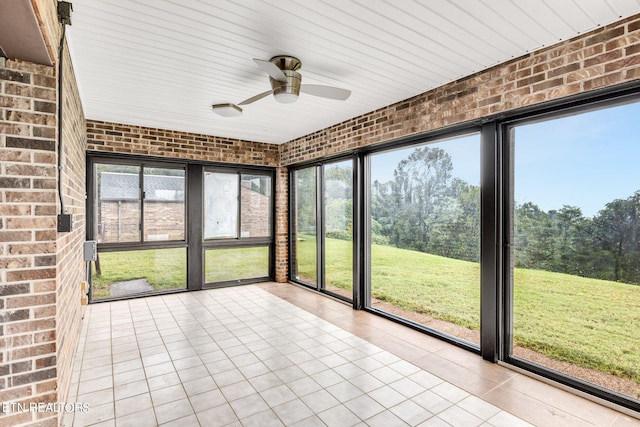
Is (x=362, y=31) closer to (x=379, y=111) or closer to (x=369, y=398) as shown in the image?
(x=379, y=111)

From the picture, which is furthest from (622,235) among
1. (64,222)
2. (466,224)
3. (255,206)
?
(255,206)

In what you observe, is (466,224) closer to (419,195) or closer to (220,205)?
(419,195)

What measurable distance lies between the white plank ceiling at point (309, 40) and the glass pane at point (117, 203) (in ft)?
5.36

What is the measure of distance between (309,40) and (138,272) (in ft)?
15.8

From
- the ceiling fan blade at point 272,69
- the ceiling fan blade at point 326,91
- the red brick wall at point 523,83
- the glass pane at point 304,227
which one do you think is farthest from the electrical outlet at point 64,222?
the glass pane at point 304,227

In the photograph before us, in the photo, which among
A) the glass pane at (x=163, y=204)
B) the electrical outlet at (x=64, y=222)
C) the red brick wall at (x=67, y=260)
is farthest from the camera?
the glass pane at (x=163, y=204)

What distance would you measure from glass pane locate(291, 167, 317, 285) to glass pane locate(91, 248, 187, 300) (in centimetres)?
207

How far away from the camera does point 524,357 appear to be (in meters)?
2.92

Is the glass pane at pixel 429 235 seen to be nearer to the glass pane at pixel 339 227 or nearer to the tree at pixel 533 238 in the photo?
the tree at pixel 533 238

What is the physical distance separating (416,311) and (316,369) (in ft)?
5.99

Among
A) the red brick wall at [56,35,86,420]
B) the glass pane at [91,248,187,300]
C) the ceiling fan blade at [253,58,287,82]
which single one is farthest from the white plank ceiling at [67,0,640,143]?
the glass pane at [91,248,187,300]

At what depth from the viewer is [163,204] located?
18.2 feet

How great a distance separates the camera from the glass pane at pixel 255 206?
250 inches

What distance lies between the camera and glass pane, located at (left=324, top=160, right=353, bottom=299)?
Result: 16.8 ft
